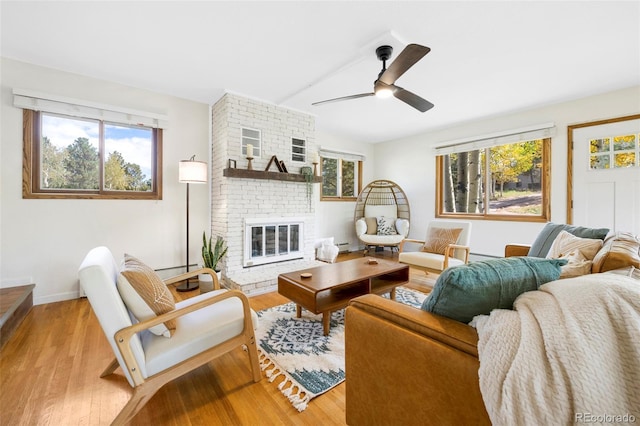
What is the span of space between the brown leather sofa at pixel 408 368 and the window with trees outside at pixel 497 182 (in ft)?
13.6

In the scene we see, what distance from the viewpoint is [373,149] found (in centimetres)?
615

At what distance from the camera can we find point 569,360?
1.94 feet

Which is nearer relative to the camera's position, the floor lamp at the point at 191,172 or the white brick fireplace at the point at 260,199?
the floor lamp at the point at 191,172

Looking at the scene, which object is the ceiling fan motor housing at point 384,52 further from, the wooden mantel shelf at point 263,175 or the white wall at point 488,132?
the white wall at point 488,132

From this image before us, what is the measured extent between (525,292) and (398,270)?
183cm

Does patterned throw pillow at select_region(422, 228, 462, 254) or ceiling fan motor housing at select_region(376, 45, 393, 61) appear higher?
ceiling fan motor housing at select_region(376, 45, 393, 61)

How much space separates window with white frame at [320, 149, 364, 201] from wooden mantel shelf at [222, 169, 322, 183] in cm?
129

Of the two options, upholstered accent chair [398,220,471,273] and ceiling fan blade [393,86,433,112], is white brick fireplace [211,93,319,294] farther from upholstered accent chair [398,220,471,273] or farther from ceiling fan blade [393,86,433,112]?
ceiling fan blade [393,86,433,112]

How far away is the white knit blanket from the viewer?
0.55 m

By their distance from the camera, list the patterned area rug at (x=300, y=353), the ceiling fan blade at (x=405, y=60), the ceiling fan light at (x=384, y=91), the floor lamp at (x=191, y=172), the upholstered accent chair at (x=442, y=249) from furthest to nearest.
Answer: the upholstered accent chair at (x=442, y=249)
the floor lamp at (x=191, y=172)
the ceiling fan light at (x=384, y=91)
the ceiling fan blade at (x=405, y=60)
the patterned area rug at (x=300, y=353)

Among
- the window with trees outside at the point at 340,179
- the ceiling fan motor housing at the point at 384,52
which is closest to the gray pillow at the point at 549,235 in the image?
the ceiling fan motor housing at the point at 384,52

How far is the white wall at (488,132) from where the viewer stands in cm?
337

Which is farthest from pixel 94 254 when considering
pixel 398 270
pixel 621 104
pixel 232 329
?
pixel 621 104

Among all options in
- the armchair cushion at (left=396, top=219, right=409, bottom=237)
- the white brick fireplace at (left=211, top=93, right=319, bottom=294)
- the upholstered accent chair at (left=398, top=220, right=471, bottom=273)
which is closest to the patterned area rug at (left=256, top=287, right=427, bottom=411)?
the white brick fireplace at (left=211, top=93, right=319, bottom=294)
